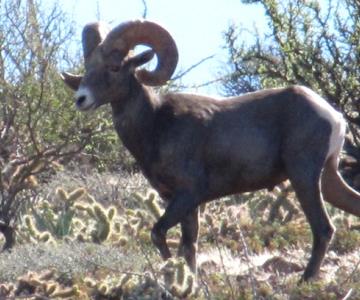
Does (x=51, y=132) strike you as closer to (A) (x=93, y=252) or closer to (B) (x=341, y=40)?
(A) (x=93, y=252)

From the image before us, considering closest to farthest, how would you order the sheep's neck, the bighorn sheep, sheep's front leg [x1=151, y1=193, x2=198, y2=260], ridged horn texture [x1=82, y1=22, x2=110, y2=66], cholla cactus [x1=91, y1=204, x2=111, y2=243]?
sheep's front leg [x1=151, y1=193, x2=198, y2=260] < the bighorn sheep < the sheep's neck < ridged horn texture [x1=82, y1=22, x2=110, y2=66] < cholla cactus [x1=91, y1=204, x2=111, y2=243]

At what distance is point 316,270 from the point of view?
12.5 m

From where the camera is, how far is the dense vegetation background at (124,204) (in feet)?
40.0

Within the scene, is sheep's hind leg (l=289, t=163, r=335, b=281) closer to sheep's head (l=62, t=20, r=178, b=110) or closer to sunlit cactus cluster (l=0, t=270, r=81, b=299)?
sheep's head (l=62, t=20, r=178, b=110)

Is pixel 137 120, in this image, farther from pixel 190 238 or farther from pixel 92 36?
pixel 190 238

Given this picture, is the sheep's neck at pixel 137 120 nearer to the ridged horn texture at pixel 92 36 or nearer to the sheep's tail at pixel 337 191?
the ridged horn texture at pixel 92 36

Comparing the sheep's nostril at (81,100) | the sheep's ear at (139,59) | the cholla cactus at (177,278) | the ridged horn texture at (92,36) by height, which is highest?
the ridged horn texture at (92,36)

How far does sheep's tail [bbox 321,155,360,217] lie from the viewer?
13.1 m

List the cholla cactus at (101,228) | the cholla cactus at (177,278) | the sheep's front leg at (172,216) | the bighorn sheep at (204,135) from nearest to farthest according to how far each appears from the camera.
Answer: the cholla cactus at (177,278)
the sheep's front leg at (172,216)
the bighorn sheep at (204,135)
the cholla cactus at (101,228)

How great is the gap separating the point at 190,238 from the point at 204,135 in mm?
983

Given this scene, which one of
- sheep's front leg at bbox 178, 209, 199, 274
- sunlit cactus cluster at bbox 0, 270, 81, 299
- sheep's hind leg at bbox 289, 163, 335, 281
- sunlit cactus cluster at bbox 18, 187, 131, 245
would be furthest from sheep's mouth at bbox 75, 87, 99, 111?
sunlit cactus cluster at bbox 18, 187, 131, 245

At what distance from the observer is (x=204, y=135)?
12.5 m

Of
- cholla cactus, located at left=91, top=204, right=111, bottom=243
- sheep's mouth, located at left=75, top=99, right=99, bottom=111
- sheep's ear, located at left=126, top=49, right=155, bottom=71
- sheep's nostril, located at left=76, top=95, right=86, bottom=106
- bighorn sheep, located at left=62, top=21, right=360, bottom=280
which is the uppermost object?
sheep's ear, located at left=126, top=49, right=155, bottom=71

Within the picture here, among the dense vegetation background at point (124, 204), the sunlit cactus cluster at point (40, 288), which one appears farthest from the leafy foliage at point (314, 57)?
the sunlit cactus cluster at point (40, 288)
